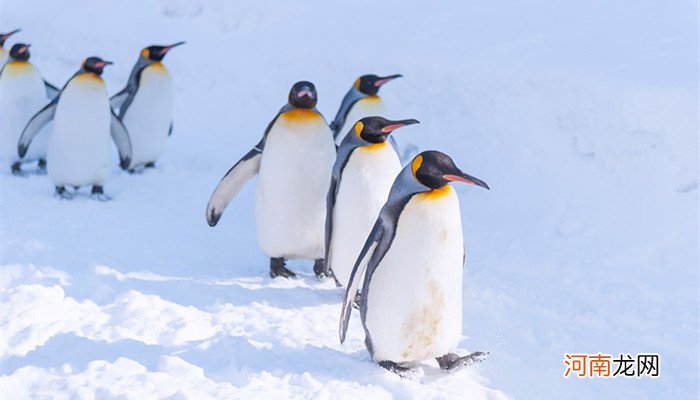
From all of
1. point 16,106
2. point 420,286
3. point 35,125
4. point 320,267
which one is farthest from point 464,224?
point 16,106

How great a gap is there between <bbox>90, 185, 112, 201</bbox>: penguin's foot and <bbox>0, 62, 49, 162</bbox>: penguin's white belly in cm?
98

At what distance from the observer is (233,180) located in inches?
176

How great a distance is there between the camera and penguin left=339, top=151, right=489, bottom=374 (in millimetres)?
2998

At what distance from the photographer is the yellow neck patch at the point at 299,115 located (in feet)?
13.7

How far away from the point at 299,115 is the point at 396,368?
5.00 ft

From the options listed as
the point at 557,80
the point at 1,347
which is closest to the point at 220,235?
the point at 1,347

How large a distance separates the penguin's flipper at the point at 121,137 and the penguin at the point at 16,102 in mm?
785

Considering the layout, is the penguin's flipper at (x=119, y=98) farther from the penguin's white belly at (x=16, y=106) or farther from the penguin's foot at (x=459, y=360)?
the penguin's foot at (x=459, y=360)

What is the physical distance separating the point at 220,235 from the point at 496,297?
1.91m

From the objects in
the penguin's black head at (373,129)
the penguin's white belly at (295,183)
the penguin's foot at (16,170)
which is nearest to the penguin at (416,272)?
the penguin's black head at (373,129)

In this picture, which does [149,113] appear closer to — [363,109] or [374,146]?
[363,109]

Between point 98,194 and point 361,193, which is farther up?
point 361,193

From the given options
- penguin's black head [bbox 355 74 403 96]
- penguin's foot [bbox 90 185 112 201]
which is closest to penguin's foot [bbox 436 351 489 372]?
penguin's black head [bbox 355 74 403 96]

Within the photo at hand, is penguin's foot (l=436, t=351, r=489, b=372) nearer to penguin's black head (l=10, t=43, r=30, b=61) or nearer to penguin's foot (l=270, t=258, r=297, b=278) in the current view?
penguin's foot (l=270, t=258, r=297, b=278)
